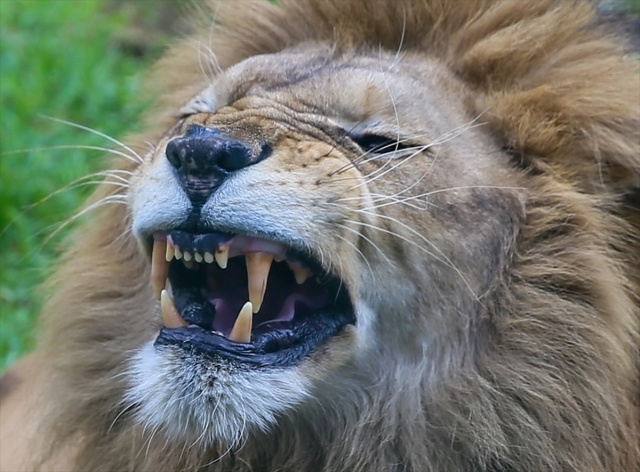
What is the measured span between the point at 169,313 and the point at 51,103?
3.70 meters

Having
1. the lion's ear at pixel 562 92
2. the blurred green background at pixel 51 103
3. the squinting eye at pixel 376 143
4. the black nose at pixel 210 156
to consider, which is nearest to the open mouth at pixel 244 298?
the black nose at pixel 210 156

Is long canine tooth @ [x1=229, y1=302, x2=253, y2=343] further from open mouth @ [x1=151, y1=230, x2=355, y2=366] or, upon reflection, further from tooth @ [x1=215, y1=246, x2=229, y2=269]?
tooth @ [x1=215, y1=246, x2=229, y2=269]

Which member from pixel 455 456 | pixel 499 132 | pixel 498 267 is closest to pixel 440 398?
pixel 455 456

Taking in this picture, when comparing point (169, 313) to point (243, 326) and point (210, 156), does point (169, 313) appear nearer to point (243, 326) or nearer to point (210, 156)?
point (243, 326)

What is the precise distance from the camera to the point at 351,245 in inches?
94.4

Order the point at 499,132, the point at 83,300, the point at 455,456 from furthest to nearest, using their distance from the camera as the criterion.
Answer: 1. the point at 83,300
2. the point at 499,132
3. the point at 455,456

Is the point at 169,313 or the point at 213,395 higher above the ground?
the point at 169,313

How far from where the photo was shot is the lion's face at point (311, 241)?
7.64 feet

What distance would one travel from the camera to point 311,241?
92.0 inches

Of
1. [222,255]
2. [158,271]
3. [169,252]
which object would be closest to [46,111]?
[158,271]

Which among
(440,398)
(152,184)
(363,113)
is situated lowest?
(440,398)

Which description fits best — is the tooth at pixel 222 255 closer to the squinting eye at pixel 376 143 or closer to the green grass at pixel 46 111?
the squinting eye at pixel 376 143

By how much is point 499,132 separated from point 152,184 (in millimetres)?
840

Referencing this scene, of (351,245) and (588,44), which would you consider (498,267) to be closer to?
(351,245)
